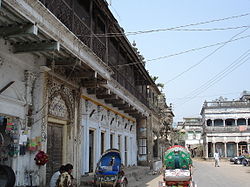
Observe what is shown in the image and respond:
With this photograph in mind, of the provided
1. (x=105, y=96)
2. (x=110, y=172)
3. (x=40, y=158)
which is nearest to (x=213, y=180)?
(x=105, y=96)

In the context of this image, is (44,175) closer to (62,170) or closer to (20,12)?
(62,170)

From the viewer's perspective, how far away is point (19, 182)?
840 cm

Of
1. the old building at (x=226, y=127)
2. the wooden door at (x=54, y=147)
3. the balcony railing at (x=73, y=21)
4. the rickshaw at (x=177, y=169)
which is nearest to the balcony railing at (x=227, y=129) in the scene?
the old building at (x=226, y=127)

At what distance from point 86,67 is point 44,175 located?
13.3ft

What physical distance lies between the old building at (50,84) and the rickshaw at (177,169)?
3762 millimetres

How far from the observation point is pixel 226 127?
175 feet

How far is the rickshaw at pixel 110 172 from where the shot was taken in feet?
36.0

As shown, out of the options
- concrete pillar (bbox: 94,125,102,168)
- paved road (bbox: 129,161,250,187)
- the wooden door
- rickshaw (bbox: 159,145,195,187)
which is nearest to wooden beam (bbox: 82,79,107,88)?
the wooden door

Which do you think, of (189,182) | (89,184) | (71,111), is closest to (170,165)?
(189,182)

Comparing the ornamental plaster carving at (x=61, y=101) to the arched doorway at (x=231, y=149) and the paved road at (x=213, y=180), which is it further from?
the arched doorway at (x=231, y=149)

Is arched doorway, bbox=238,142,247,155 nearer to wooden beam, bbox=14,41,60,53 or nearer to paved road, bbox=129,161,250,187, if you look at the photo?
paved road, bbox=129,161,250,187

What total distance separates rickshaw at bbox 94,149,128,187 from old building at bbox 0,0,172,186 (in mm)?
1049

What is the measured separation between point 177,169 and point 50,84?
6.25m

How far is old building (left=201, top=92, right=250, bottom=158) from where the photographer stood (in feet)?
173
